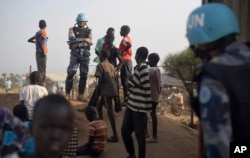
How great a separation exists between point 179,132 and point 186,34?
6.06 meters

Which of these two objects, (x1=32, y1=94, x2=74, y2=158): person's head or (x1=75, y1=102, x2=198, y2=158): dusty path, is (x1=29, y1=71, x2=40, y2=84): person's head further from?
(x1=32, y1=94, x2=74, y2=158): person's head

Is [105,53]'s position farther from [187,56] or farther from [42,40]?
[187,56]

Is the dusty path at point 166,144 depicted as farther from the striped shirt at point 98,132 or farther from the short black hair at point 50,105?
the short black hair at point 50,105

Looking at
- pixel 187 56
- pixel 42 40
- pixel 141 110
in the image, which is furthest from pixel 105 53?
pixel 187 56

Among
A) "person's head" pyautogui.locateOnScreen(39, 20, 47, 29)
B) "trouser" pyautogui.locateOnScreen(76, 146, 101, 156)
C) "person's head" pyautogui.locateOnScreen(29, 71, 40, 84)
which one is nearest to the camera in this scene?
"person's head" pyautogui.locateOnScreen(29, 71, 40, 84)

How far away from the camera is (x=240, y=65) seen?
7.29 ft

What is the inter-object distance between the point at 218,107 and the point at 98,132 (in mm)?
4181

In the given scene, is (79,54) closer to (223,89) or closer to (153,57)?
(153,57)

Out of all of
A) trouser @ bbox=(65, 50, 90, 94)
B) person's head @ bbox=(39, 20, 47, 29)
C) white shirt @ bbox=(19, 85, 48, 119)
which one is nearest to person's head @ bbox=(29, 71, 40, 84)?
white shirt @ bbox=(19, 85, 48, 119)

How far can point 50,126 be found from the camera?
216 cm

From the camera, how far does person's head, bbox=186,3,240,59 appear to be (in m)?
2.36

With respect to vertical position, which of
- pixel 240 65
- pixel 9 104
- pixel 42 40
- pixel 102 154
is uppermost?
pixel 42 40

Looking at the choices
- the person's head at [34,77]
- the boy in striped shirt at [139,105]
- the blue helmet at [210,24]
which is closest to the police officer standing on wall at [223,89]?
the blue helmet at [210,24]

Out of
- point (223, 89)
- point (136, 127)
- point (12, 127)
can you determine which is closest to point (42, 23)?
point (136, 127)
